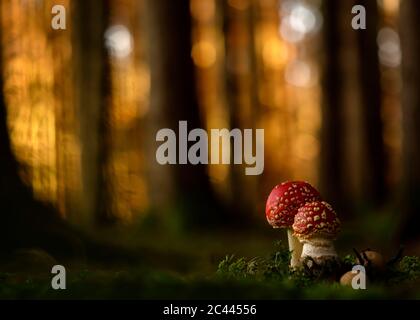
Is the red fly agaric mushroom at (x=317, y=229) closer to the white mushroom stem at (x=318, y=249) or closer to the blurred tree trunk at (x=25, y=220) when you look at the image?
the white mushroom stem at (x=318, y=249)

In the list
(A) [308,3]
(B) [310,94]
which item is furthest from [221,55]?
(B) [310,94]

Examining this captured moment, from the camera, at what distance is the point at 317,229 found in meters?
3.52

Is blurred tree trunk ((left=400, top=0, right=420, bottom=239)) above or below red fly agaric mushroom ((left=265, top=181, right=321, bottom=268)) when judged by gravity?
above

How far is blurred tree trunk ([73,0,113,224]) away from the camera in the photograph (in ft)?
35.2

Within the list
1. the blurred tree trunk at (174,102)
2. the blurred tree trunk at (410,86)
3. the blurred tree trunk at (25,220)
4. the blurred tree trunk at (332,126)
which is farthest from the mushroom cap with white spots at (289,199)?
the blurred tree trunk at (332,126)

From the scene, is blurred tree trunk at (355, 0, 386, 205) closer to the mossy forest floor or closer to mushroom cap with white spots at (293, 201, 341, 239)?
the mossy forest floor

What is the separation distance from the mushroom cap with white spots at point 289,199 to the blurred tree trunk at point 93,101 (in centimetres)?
679

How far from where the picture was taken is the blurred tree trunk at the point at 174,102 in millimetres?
6969

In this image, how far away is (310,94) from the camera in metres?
24.3

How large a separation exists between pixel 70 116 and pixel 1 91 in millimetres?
7425

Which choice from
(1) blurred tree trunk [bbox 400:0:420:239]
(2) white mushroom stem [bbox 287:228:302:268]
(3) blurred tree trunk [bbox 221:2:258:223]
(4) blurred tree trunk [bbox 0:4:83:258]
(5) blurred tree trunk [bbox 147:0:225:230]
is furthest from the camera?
(3) blurred tree trunk [bbox 221:2:258:223]

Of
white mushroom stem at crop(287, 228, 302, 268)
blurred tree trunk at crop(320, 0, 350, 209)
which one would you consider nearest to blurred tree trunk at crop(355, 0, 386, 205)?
blurred tree trunk at crop(320, 0, 350, 209)

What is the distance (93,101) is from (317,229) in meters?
8.28
